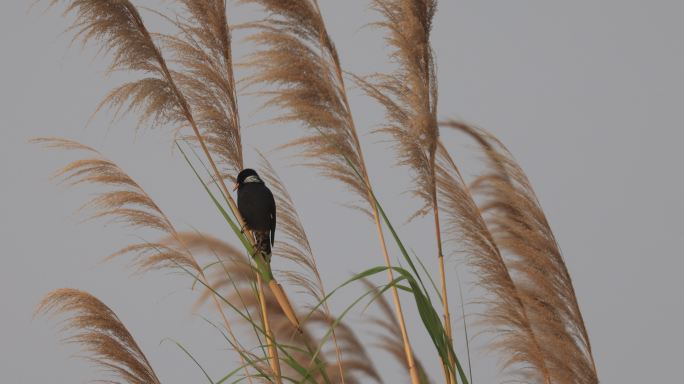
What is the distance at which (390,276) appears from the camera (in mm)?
3199

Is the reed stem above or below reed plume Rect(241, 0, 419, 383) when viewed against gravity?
below

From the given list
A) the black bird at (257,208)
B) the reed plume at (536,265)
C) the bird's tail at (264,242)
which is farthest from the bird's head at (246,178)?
the reed plume at (536,265)

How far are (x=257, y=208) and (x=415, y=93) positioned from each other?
0.78 metres

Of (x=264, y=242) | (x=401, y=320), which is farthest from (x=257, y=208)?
(x=401, y=320)

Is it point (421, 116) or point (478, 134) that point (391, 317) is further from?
point (421, 116)

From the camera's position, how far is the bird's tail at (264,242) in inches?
117

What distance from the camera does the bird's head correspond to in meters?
3.13

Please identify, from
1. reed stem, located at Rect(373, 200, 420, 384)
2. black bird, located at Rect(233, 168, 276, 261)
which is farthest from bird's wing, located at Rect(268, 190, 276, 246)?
reed stem, located at Rect(373, 200, 420, 384)

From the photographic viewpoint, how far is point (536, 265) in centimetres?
360

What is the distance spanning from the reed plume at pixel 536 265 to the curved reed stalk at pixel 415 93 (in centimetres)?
55

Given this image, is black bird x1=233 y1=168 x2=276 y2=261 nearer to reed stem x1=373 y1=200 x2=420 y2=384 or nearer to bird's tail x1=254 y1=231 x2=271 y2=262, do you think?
bird's tail x1=254 y1=231 x2=271 y2=262

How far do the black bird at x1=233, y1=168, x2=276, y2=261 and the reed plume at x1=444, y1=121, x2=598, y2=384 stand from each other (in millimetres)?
1079

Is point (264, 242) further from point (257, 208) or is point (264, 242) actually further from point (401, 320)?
point (401, 320)

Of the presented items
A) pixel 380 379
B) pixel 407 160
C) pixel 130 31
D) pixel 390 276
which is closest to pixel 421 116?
pixel 407 160
